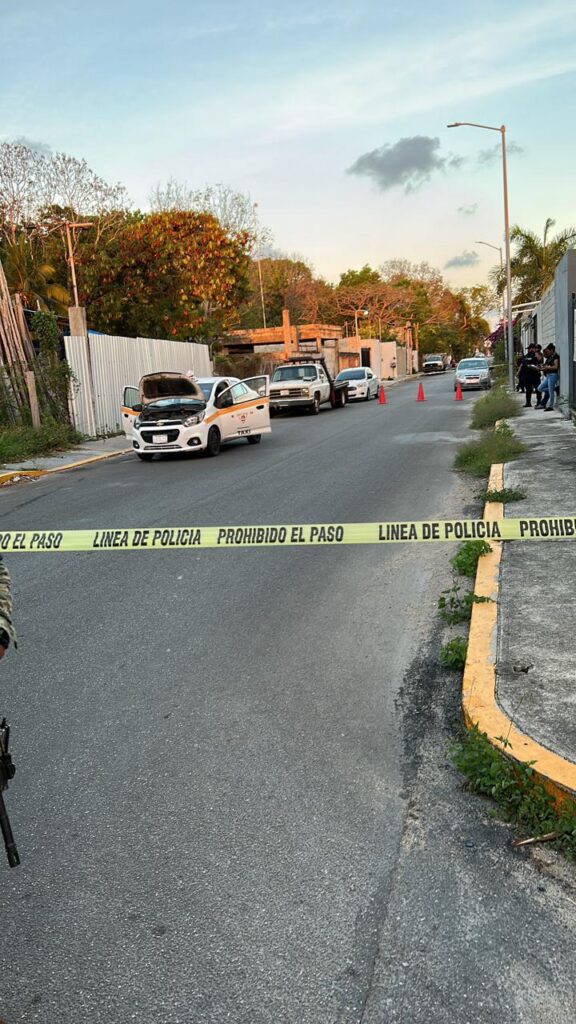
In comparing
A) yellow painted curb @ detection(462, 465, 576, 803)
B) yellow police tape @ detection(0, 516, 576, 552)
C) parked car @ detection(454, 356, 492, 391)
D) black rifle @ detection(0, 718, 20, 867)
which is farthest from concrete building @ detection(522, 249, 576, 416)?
black rifle @ detection(0, 718, 20, 867)

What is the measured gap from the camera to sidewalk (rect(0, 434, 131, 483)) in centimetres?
1473

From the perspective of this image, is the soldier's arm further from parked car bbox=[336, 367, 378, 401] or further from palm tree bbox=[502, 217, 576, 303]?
palm tree bbox=[502, 217, 576, 303]

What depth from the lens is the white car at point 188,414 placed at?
50.3 ft

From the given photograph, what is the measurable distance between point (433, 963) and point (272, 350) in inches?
1858

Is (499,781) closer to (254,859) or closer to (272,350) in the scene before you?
(254,859)

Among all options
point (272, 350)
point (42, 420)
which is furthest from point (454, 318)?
point (42, 420)

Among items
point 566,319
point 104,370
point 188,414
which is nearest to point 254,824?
point 188,414

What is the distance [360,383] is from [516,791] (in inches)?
1246

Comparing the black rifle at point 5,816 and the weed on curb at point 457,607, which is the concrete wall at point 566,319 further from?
the black rifle at point 5,816

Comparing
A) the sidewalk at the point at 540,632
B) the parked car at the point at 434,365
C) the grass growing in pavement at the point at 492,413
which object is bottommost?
the parked car at the point at 434,365

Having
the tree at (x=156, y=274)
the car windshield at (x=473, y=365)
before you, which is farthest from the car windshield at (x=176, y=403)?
the car windshield at (x=473, y=365)

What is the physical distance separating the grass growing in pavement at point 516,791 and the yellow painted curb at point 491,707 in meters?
0.03

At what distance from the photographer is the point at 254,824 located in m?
3.24

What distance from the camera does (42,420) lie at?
18438mm
